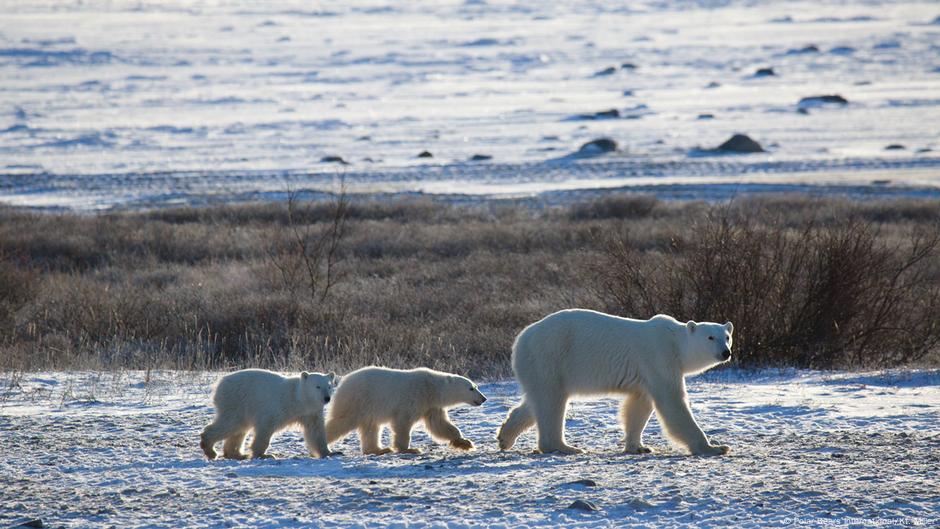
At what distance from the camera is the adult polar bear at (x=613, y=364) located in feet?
23.8

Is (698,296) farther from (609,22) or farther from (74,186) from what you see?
(609,22)

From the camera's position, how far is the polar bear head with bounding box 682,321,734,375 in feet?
23.5

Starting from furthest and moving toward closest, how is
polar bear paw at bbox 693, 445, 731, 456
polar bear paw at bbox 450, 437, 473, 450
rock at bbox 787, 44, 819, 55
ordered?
rock at bbox 787, 44, 819, 55, polar bear paw at bbox 450, 437, 473, 450, polar bear paw at bbox 693, 445, 731, 456

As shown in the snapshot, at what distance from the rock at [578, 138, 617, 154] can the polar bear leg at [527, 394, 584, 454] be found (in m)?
33.6

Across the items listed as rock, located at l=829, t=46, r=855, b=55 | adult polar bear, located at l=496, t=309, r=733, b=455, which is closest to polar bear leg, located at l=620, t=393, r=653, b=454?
adult polar bear, located at l=496, t=309, r=733, b=455

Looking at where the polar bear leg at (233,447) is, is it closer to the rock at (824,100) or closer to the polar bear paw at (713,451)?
the polar bear paw at (713,451)

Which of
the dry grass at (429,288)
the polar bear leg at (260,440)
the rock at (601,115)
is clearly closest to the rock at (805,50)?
the rock at (601,115)

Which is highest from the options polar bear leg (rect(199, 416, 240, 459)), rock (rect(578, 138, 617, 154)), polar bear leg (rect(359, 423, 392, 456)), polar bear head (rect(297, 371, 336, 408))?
polar bear head (rect(297, 371, 336, 408))

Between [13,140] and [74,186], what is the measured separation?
17359 millimetres

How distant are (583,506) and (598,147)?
35.9 meters

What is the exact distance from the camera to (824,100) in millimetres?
61000

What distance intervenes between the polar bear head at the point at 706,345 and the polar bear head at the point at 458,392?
1614mm

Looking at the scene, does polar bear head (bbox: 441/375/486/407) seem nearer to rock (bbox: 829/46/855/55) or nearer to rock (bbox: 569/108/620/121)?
rock (bbox: 569/108/620/121)

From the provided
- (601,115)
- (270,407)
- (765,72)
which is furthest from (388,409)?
(765,72)
